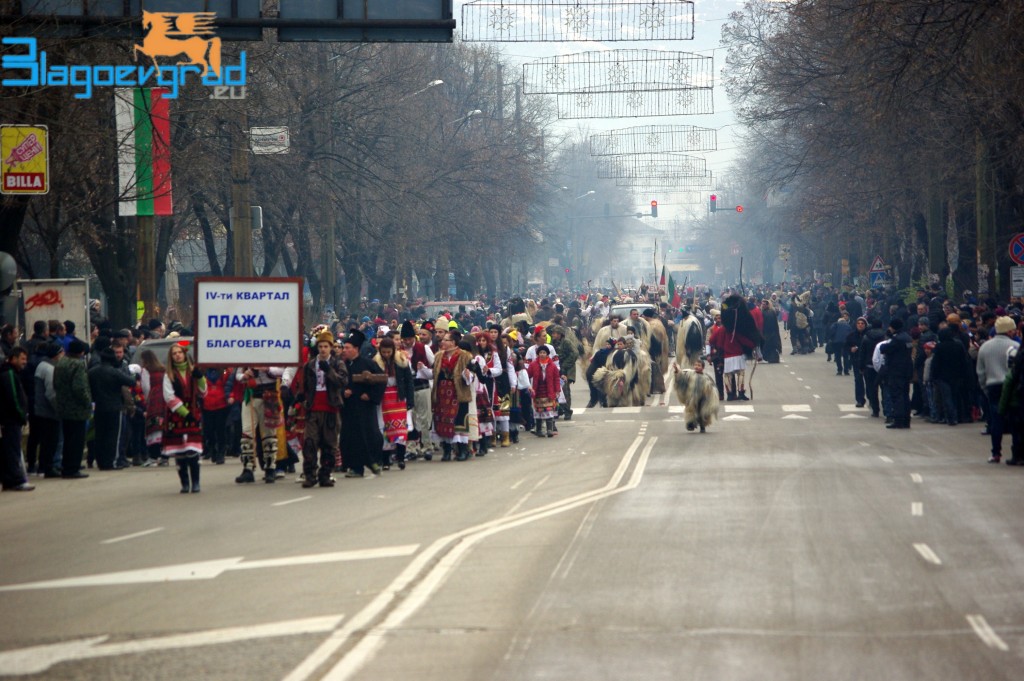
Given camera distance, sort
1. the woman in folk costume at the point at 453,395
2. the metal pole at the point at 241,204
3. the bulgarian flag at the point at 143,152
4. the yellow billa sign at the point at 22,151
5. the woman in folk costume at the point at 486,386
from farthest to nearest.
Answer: the metal pole at the point at 241,204 → the bulgarian flag at the point at 143,152 → the woman in folk costume at the point at 486,386 → the woman in folk costume at the point at 453,395 → the yellow billa sign at the point at 22,151

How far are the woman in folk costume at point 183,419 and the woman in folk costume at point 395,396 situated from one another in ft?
8.71

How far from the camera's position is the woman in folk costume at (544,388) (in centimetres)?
2453

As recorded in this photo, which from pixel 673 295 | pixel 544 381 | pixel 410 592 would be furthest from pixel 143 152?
pixel 673 295

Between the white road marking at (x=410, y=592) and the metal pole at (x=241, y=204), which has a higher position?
the metal pole at (x=241, y=204)

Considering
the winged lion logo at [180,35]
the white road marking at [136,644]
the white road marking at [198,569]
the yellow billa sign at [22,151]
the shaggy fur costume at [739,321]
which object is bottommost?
the white road marking at [198,569]

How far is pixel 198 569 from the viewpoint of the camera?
11469 mm

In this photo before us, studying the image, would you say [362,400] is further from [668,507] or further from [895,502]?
[895,502]

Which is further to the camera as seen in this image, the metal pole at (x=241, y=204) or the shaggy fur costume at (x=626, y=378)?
the shaggy fur costume at (x=626, y=378)

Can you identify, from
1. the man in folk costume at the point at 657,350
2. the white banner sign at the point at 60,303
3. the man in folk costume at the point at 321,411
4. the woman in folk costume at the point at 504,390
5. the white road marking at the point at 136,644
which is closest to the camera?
the white road marking at the point at 136,644

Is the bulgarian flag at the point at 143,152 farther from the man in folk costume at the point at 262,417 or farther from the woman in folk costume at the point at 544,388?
the man in folk costume at the point at 262,417

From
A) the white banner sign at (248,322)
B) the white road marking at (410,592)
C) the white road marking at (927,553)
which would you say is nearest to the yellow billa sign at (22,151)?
the white banner sign at (248,322)

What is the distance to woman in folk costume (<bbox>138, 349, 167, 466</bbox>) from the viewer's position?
20.6 metres

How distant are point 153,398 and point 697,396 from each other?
27.7 feet

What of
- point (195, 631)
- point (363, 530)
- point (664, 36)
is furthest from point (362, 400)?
point (664, 36)
